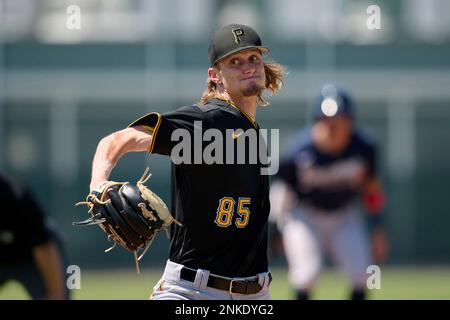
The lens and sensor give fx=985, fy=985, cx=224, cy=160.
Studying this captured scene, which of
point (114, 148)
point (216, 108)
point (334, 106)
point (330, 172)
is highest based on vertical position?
A: point (216, 108)

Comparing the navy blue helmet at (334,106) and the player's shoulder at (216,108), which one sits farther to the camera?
the navy blue helmet at (334,106)

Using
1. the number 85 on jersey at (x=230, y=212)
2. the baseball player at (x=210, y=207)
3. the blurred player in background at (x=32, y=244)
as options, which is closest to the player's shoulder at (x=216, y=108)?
the baseball player at (x=210, y=207)

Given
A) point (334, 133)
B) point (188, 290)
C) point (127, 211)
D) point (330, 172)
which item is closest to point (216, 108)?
point (127, 211)

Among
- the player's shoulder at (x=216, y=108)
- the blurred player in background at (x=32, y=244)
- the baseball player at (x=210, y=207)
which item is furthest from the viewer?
the blurred player in background at (x=32, y=244)

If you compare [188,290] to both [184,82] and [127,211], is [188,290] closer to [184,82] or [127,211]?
[127,211]

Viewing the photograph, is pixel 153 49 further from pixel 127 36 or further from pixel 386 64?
pixel 386 64

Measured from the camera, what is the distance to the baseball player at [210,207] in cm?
450

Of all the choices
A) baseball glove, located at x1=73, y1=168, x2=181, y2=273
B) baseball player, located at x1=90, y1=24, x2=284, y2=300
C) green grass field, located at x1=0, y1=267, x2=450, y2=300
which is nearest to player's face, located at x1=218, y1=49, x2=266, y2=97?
baseball player, located at x1=90, y1=24, x2=284, y2=300

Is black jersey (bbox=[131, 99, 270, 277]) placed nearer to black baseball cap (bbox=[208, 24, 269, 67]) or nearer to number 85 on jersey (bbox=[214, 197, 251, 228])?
number 85 on jersey (bbox=[214, 197, 251, 228])

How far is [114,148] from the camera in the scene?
4.40 meters

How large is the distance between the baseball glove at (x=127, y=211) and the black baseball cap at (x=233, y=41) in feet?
2.57

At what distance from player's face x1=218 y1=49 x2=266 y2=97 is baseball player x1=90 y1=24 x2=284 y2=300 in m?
0.01

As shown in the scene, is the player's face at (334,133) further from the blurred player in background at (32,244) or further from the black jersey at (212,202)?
the black jersey at (212,202)

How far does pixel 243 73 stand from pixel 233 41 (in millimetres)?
163
